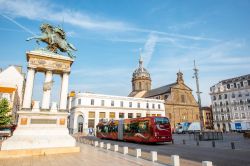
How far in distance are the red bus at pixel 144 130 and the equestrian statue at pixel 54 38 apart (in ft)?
39.2

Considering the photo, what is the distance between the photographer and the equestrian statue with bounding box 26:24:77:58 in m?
18.6

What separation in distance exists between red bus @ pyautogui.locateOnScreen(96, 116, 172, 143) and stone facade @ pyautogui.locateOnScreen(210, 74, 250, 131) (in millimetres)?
40609

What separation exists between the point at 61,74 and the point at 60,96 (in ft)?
8.40

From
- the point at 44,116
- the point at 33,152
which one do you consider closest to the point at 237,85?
the point at 44,116

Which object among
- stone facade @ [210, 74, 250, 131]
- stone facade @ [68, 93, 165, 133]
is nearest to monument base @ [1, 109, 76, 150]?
stone facade @ [68, 93, 165, 133]

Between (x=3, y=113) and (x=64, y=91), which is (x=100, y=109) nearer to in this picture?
(x=3, y=113)

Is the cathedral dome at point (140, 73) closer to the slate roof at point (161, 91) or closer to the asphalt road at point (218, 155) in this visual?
the slate roof at point (161, 91)

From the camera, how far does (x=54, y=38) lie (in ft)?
62.1

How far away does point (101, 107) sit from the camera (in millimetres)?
52125

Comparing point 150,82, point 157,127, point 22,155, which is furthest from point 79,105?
point 150,82

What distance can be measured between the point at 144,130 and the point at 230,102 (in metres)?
51.5

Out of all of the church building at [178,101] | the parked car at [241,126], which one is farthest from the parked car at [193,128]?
the parked car at [241,126]

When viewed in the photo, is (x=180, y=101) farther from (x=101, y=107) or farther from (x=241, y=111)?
(x=101, y=107)

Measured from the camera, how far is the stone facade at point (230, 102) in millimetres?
58812
